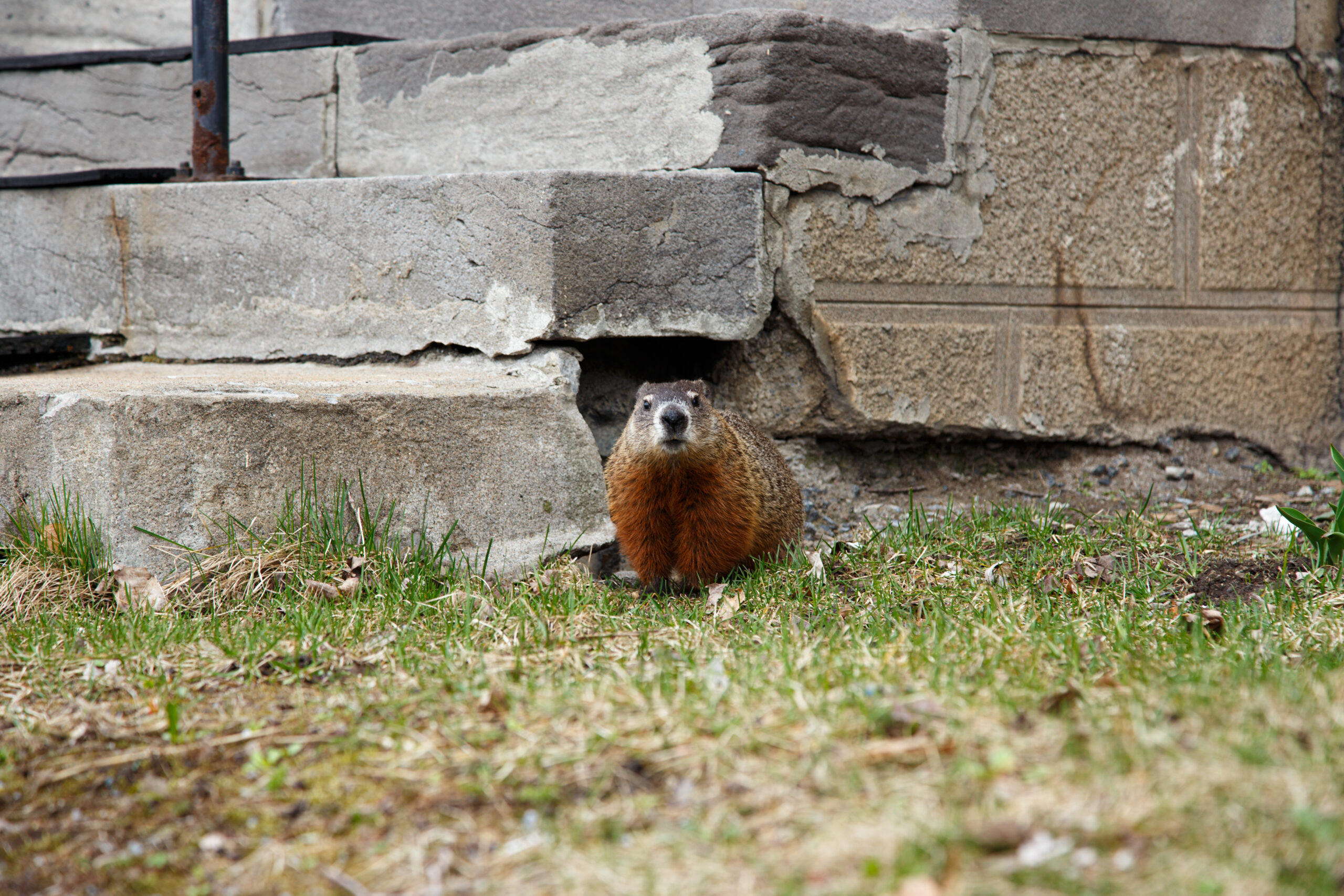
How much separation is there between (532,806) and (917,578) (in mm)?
2059

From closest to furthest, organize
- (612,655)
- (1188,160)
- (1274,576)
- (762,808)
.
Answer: (762,808) → (612,655) → (1274,576) → (1188,160)

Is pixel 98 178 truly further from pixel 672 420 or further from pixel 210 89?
pixel 672 420

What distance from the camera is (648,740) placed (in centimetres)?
234

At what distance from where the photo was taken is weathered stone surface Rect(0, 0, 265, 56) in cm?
602

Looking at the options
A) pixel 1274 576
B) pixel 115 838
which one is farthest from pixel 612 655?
pixel 1274 576

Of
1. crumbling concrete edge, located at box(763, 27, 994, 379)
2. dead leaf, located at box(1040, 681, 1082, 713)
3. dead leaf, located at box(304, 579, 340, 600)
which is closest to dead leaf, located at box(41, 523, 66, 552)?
dead leaf, located at box(304, 579, 340, 600)

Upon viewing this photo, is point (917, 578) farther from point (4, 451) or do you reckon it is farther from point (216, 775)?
point (4, 451)

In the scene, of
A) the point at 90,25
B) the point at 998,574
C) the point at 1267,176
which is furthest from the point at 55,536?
the point at 1267,176

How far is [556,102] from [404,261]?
94 centimetres

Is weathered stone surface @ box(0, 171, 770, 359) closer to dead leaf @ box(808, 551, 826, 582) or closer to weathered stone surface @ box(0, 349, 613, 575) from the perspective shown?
weathered stone surface @ box(0, 349, 613, 575)

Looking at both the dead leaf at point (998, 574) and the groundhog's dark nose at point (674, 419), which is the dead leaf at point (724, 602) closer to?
the groundhog's dark nose at point (674, 419)

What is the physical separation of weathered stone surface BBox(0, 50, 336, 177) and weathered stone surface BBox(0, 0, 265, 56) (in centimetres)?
41

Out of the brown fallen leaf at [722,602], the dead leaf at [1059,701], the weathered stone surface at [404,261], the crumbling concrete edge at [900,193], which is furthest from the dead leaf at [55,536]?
the dead leaf at [1059,701]

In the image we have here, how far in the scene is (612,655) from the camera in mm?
2996
